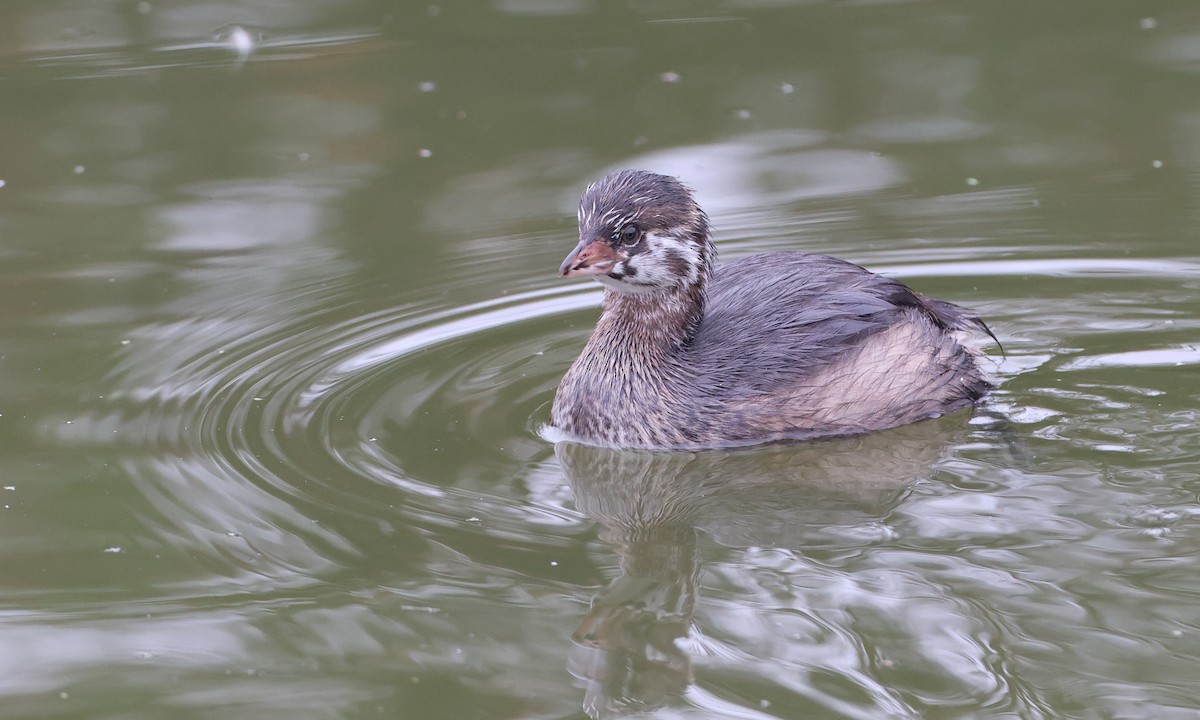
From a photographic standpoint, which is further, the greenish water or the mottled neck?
the mottled neck

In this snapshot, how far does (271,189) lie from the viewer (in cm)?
905

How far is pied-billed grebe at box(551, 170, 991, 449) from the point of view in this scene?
6.31 metres

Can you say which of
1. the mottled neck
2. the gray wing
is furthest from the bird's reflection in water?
the mottled neck

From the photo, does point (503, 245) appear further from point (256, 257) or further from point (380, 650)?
point (380, 650)

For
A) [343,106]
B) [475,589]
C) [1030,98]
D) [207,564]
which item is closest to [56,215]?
[343,106]

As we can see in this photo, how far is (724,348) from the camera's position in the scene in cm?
650

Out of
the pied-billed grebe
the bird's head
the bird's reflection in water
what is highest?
the bird's head

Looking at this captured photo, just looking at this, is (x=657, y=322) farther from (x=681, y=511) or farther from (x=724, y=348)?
(x=681, y=511)

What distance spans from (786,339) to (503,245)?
239 cm

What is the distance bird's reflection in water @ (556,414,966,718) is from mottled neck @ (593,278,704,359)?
47cm

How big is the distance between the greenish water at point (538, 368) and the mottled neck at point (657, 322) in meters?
0.47

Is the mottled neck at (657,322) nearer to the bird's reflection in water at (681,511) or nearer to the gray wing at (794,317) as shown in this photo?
the gray wing at (794,317)

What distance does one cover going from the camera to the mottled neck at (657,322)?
257 inches

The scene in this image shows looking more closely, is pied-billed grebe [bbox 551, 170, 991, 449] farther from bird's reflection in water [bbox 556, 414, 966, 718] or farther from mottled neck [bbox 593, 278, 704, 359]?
bird's reflection in water [bbox 556, 414, 966, 718]
